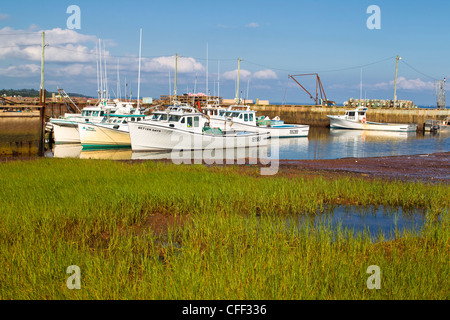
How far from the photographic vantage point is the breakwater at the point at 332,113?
69.8 metres

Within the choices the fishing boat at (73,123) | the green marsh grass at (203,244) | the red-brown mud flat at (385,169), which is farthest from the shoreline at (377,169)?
the fishing boat at (73,123)

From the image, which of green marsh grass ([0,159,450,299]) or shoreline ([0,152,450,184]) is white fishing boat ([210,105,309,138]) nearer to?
shoreline ([0,152,450,184])

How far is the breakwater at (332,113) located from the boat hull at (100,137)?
4079cm

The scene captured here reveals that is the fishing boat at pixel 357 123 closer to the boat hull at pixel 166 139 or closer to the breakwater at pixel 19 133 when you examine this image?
the boat hull at pixel 166 139

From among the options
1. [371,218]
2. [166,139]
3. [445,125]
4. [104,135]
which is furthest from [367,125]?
[371,218]

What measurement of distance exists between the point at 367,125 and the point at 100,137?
41118 millimetres

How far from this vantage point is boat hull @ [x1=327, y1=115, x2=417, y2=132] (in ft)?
193

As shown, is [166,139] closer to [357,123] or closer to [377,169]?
[377,169]

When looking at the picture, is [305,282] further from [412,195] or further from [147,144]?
[147,144]

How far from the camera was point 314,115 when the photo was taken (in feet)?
234

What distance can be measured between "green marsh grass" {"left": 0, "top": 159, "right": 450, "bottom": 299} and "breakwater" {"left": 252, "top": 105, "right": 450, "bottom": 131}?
Result: 5849 centimetres

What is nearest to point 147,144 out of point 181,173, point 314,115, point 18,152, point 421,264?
point 18,152

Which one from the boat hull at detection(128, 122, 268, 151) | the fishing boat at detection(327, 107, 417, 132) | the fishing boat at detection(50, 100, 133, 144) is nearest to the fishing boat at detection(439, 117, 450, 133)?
the fishing boat at detection(327, 107, 417, 132)
